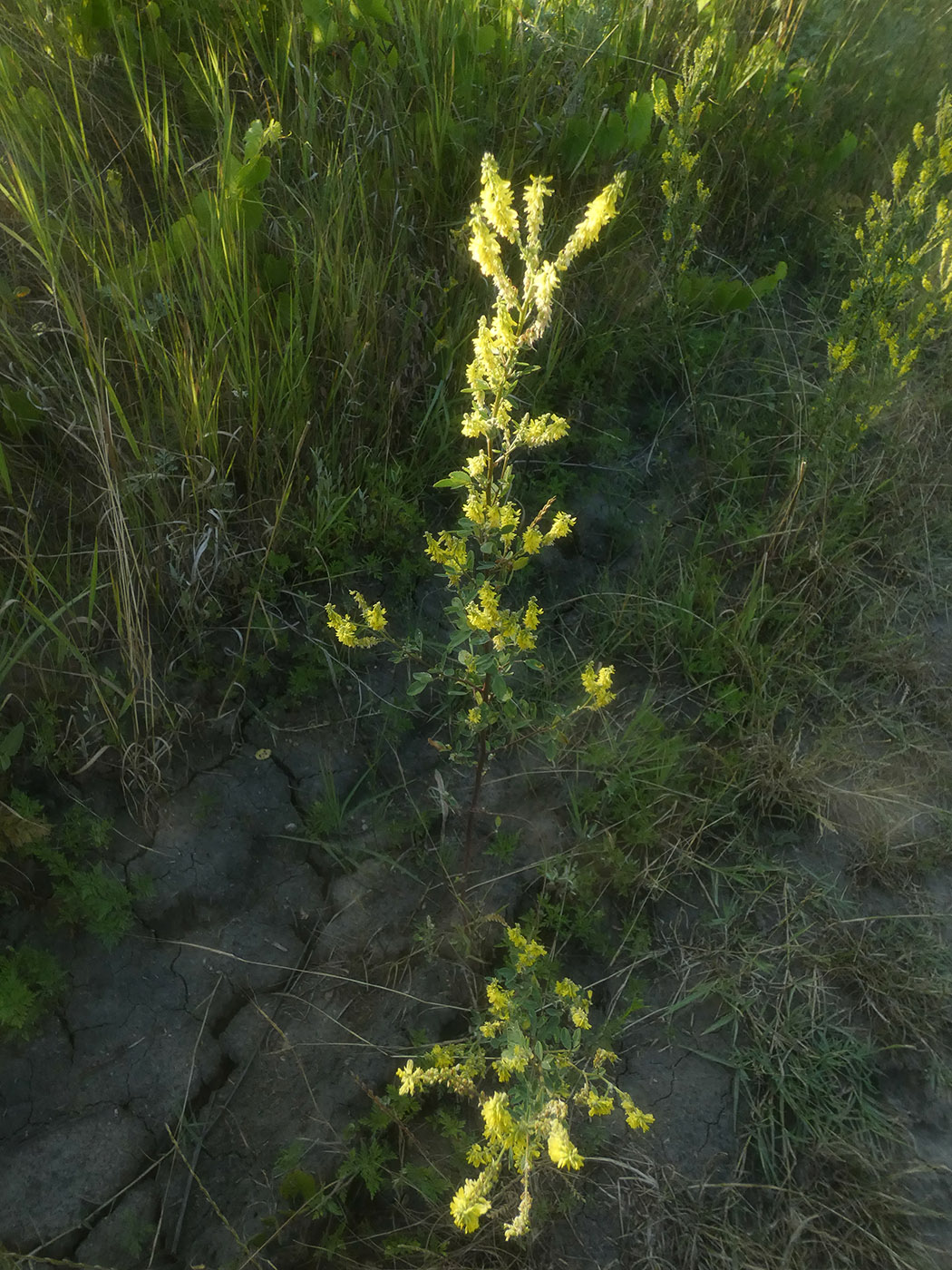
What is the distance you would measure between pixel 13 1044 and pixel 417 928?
0.77m

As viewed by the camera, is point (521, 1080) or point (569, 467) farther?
point (569, 467)

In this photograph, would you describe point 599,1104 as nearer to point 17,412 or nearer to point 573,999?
point 573,999

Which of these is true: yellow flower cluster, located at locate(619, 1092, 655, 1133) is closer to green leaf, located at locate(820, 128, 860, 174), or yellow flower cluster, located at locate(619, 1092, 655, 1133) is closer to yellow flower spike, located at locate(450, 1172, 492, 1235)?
yellow flower spike, located at locate(450, 1172, 492, 1235)

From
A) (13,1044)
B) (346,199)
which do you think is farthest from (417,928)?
(346,199)

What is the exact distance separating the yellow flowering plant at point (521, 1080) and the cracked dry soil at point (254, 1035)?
14cm

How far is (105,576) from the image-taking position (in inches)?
71.8

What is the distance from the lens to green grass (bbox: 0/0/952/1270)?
5.75 ft

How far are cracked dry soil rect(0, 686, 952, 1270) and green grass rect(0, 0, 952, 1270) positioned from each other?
0.30 ft

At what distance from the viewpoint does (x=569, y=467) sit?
98.0 inches

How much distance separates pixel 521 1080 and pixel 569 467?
1.65m

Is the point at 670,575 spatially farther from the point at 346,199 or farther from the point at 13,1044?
the point at 13,1044

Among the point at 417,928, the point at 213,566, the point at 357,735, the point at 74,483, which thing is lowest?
the point at 417,928

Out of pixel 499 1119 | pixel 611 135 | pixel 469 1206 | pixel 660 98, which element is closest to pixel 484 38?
pixel 611 135

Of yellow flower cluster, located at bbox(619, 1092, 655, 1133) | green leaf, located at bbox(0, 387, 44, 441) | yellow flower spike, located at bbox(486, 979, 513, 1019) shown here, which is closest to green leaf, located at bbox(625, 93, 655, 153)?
green leaf, located at bbox(0, 387, 44, 441)
